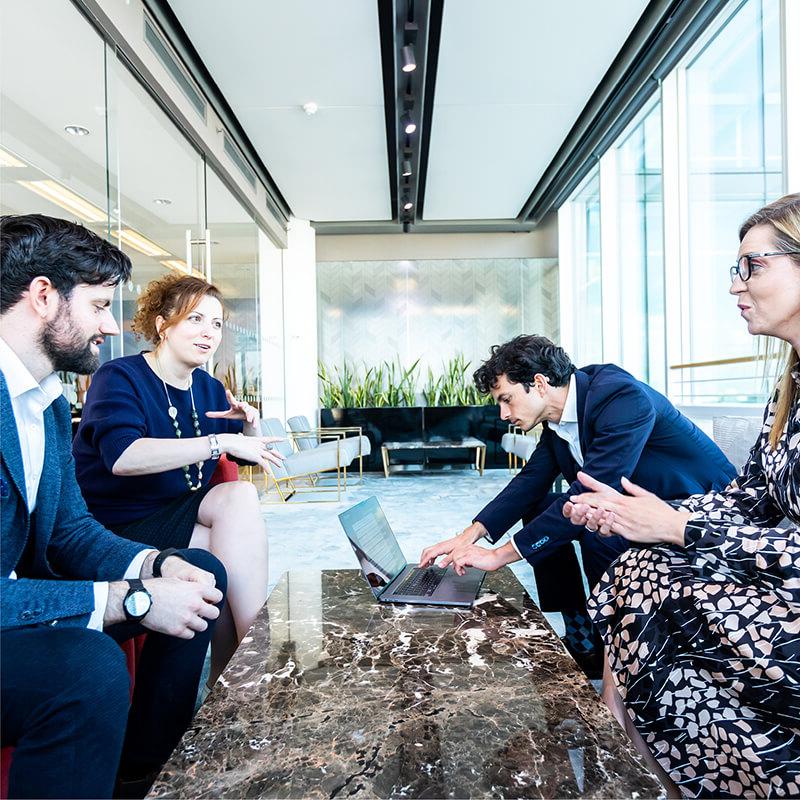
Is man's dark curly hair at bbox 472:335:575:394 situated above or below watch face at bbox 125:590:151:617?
above

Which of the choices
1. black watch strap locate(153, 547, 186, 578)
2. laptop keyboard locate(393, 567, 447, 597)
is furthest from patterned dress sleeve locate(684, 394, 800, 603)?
black watch strap locate(153, 547, 186, 578)

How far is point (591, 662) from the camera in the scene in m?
1.88

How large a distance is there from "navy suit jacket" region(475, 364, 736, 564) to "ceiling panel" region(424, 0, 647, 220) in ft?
9.77

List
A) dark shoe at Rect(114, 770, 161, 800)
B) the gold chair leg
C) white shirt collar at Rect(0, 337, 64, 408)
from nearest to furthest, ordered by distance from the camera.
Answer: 1. white shirt collar at Rect(0, 337, 64, 408)
2. dark shoe at Rect(114, 770, 161, 800)
3. the gold chair leg

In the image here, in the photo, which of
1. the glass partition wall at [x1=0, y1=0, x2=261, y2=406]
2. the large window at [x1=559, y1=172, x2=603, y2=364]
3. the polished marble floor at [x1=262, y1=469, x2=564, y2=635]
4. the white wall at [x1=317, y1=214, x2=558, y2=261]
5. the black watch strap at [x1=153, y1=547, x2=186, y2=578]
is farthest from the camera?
the white wall at [x1=317, y1=214, x2=558, y2=261]

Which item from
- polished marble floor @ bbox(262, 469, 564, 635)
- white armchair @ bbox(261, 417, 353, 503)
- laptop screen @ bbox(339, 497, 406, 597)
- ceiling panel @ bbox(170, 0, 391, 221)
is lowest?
polished marble floor @ bbox(262, 469, 564, 635)

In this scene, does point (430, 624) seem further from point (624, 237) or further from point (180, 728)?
point (624, 237)

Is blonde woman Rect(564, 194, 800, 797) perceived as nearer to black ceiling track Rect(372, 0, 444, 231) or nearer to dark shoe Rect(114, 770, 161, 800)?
dark shoe Rect(114, 770, 161, 800)

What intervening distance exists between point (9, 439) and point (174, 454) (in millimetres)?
705

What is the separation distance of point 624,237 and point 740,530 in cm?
571

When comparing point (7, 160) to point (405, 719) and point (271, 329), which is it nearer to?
point (405, 719)

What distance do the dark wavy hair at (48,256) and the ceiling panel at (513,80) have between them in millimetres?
3476

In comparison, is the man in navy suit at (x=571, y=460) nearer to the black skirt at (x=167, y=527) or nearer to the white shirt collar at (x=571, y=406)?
the white shirt collar at (x=571, y=406)

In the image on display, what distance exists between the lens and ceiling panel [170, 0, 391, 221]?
385cm
